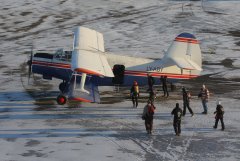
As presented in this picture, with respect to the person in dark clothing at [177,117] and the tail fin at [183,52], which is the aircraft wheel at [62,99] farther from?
the person in dark clothing at [177,117]

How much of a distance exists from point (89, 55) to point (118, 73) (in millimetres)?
2327

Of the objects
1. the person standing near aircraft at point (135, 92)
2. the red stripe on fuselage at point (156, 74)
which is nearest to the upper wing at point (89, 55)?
the person standing near aircraft at point (135, 92)

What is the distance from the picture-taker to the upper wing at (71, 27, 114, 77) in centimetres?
1940

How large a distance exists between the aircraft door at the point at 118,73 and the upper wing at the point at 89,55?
3.09 feet

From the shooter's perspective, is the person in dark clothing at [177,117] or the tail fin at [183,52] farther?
the tail fin at [183,52]

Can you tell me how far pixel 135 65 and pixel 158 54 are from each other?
1301 centimetres

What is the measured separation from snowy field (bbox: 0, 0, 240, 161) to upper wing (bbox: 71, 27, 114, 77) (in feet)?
6.99

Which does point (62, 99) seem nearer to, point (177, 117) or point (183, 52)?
point (177, 117)

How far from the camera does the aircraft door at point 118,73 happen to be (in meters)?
23.2

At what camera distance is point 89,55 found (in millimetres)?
21719

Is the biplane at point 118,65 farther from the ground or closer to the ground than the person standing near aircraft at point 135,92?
farther from the ground

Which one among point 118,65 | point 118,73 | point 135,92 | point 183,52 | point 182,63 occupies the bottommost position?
point 135,92

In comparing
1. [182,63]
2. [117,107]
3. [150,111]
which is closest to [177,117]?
[150,111]

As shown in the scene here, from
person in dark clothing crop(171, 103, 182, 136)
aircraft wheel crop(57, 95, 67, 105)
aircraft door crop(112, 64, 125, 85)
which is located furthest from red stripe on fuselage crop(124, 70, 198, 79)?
person in dark clothing crop(171, 103, 182, 136)
